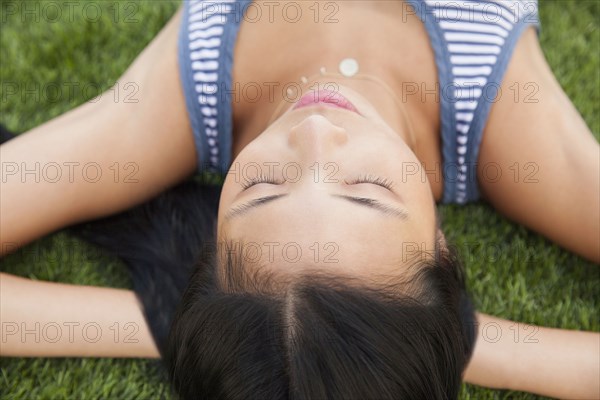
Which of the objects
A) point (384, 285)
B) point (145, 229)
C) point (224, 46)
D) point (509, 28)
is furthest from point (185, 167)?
point (509, 28)

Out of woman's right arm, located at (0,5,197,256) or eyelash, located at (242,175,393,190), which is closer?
eyelash, located at (242,175,393,190)

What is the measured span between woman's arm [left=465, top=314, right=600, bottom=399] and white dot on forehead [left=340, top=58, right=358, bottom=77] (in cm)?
64

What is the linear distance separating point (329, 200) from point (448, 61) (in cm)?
59

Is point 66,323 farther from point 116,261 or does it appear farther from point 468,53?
point 468,53

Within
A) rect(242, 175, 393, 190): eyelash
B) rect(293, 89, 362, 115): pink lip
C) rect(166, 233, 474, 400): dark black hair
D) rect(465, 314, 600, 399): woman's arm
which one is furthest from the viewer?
rect(465, 314, 600, 399): woman's arm

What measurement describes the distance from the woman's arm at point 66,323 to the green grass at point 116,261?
49mm

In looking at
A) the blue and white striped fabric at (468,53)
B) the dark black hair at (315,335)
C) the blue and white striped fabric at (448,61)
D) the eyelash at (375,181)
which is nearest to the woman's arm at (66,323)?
the dark black hair at (315,335)

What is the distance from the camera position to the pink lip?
4.06ft

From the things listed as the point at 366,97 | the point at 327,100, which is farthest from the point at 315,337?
the point at 366,97

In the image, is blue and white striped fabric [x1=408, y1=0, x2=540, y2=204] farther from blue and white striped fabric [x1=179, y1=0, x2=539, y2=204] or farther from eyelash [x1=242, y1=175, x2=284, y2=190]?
eyelash [x1=242, y1=175, x2=284, y2=190]

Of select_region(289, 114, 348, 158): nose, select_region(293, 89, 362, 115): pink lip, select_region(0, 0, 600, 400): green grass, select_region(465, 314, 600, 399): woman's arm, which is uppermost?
select_region(293, 89, 362, 115): pink lip

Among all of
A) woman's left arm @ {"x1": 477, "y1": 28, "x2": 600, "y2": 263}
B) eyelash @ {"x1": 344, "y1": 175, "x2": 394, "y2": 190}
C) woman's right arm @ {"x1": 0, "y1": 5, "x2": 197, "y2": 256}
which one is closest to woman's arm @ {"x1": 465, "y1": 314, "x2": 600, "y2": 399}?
woman's left arm @ {"x1": 477, "y1": 28, "x2": 600, "y2": 263}

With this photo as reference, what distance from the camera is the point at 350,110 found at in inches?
48.3

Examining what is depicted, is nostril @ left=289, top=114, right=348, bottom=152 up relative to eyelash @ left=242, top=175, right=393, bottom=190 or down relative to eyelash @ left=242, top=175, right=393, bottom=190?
up
